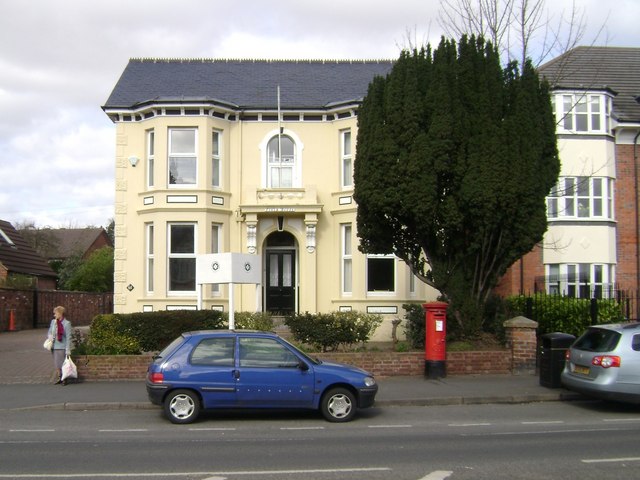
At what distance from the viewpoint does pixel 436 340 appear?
15.8 m

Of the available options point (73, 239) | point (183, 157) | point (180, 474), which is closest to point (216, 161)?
point (183, 157)

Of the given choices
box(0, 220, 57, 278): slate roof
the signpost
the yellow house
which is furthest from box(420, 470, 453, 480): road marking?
box(0, 220, 57, 278): slate roof

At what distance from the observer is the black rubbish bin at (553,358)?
14.7m

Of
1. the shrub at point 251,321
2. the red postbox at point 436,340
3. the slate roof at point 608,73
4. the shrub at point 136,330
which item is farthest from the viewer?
the slate roof at point 608,73

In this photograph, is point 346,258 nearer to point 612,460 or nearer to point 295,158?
→ point 295,158

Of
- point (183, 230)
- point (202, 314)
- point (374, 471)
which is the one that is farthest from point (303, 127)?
point (374, 471)

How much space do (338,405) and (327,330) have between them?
4.73 m

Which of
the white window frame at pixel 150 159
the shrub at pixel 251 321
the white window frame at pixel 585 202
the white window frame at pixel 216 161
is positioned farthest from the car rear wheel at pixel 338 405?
the white window frame at pixel 585 202

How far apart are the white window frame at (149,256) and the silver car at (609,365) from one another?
13.8 m

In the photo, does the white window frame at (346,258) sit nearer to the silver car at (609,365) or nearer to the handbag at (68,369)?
the handbag at (68,369)

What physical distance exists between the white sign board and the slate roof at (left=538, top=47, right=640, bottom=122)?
12261 millimetres

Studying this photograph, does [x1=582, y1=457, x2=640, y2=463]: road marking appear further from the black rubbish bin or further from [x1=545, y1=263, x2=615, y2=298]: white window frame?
[x1=545, y1=263, x2=615, y2=298]: white window frame

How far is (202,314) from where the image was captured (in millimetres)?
16641

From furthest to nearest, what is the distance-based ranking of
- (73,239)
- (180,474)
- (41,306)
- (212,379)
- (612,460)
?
1. (73,239)
2. (41,306)
3. (212,379)
4. (612,460)
5. (180,474)
